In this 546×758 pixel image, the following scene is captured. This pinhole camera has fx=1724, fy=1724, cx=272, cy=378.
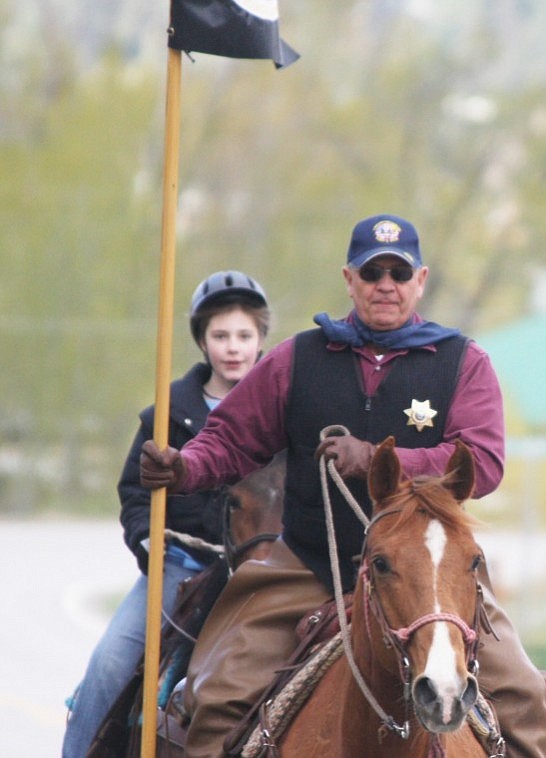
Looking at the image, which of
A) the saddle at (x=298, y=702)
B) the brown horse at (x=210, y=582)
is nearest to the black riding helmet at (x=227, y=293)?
the brown horse at (x=210, y=582)

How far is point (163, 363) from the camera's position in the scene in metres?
5.98

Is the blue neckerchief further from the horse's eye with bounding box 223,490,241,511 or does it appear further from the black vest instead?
the horse's eye with bounding box 223,490,241,511

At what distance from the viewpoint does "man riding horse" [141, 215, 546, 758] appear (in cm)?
567

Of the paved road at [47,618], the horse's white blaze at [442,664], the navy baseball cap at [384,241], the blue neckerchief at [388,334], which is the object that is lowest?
the paved road at [47,618]

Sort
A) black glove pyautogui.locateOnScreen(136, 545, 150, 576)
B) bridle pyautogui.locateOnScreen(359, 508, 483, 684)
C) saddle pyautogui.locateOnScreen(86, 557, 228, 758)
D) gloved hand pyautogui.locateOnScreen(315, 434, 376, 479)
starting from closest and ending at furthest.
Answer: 1. bridle pyautogui.locateOnScreen(359, 508, 483, 684)
2. gloved hand pyautogui.locateOnScreen(315, 434, 376, 479)
3. saddle pyautogui.locateOnScreen(86, 557, 228, 758)
4. black glove pyautogui.locateOnScreen(136, 545, 150, 576)

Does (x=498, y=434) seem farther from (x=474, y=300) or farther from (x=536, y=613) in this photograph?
(x=474, y=300)

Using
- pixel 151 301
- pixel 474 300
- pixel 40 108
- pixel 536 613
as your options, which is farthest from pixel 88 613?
pixel 474 300

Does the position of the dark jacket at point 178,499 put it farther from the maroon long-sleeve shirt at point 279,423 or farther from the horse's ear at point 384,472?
the horse's ear at point 384,472

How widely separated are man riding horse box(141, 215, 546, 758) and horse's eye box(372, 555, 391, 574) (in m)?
0.87

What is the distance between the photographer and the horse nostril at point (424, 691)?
14.1 feet

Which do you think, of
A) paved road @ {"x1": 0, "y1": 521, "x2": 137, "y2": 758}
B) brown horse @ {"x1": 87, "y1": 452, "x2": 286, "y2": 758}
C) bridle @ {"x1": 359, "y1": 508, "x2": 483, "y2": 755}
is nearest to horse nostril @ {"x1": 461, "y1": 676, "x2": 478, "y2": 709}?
bridle @ {"x1": 359, "y1": 508, "x2": 483, "y2": 755}

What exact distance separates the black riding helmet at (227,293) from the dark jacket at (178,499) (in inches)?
14.4

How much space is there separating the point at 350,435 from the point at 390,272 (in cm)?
66

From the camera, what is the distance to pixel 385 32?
40562mm
